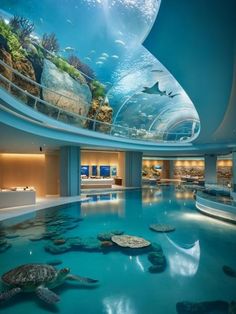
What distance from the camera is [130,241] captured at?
20.6 ft

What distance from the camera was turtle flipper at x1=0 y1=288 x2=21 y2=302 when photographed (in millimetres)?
3423

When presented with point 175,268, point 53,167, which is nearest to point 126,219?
point 175,268

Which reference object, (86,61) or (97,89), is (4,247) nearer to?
(86,61)

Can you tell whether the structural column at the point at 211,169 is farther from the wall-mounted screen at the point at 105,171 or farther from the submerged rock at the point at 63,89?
the submerged rock at the point at 63,89

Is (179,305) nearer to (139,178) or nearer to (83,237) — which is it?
(83,237)

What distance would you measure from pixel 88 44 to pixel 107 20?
2.53 meters

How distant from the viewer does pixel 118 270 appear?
4.65 m

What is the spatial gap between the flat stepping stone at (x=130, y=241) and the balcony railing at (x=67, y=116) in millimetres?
5637

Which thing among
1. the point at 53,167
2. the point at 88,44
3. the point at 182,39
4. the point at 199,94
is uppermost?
the point at 88,44

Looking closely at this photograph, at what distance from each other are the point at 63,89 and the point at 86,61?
3.02 metres

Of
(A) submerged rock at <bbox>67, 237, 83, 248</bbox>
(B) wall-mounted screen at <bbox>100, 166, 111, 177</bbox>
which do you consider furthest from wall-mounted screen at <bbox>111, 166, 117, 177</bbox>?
(A) submerged rock at <bbox>67, 237, 83, 248</bbox>

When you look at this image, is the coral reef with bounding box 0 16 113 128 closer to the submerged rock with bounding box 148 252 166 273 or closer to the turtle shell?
the turtle shell

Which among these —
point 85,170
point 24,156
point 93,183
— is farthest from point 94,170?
point 24,156

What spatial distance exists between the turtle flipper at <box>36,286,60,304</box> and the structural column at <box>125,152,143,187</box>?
1762cm
